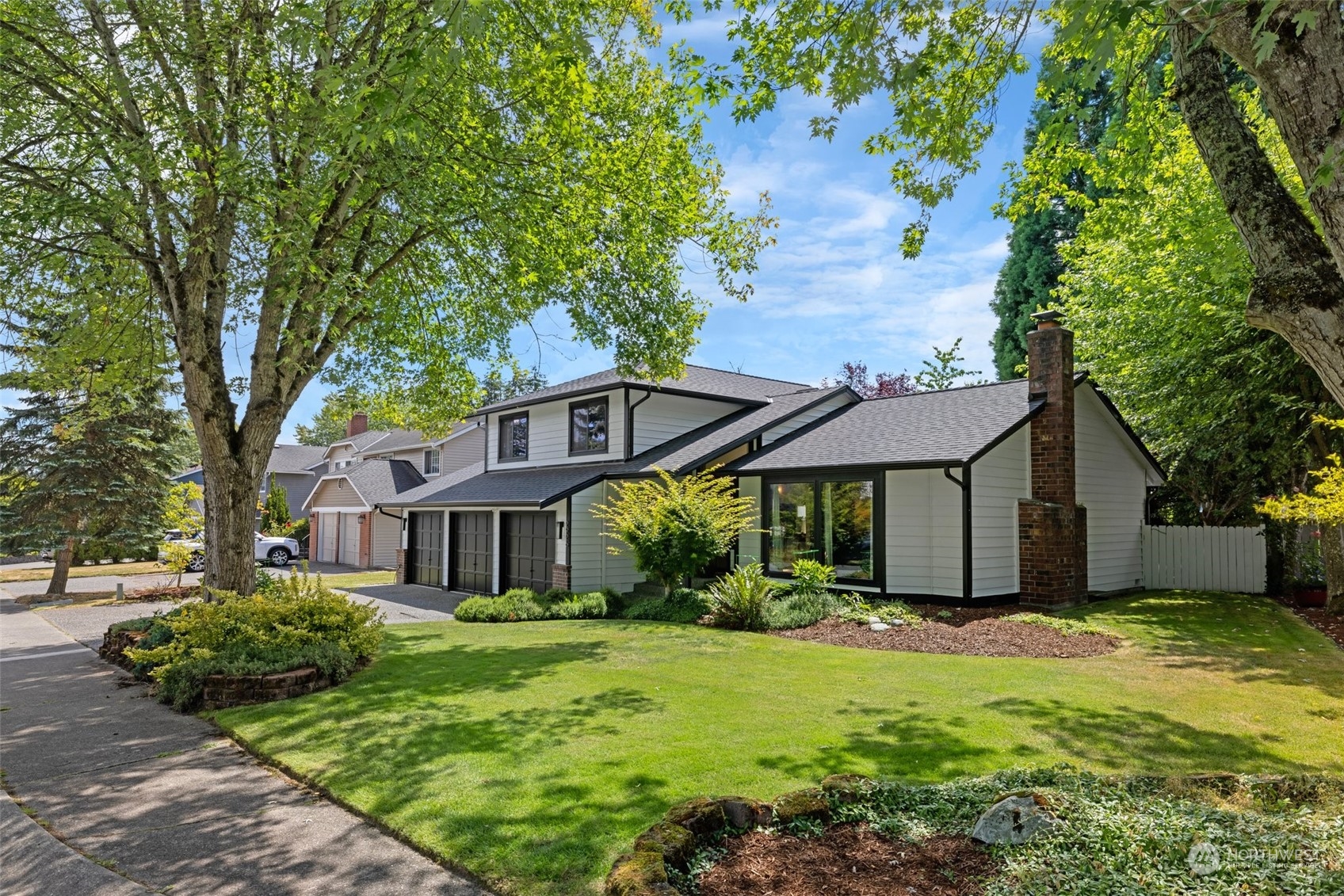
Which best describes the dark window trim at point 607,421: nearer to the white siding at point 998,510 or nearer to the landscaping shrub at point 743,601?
the landscaping shrub at point 743,601

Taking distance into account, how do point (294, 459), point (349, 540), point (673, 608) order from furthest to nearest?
point (294, 459), point (349, 540), point (673, 608)

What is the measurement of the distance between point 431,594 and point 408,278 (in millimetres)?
10841

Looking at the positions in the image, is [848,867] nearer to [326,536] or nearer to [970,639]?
[970,639]

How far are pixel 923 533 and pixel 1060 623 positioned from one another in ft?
10.0

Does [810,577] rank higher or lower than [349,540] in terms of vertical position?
higher

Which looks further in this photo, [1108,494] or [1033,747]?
[1108,494]

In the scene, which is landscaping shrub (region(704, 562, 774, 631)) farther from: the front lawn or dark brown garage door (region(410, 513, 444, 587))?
the front lawn

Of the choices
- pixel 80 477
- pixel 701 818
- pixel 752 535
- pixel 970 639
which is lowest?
pixel 970 639

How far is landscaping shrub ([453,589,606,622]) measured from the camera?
15023 millimetres

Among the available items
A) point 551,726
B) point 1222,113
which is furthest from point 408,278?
point 1222,113

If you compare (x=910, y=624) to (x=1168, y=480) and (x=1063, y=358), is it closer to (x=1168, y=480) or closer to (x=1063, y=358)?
(x=1063, y=358)

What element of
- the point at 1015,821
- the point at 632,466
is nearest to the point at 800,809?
the point at 1015,821

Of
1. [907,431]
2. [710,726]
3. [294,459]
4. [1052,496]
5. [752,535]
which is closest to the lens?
[710,726]

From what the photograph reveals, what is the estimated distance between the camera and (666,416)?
19594mm
